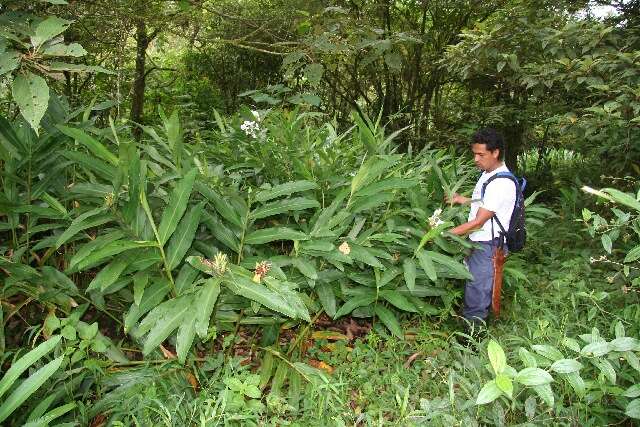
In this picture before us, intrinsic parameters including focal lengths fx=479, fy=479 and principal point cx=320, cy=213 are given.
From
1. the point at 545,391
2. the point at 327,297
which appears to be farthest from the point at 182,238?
the point at 545,391

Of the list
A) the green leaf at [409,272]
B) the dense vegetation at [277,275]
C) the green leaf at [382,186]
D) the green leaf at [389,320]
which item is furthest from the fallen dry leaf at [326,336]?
the green leaf at [382,186]

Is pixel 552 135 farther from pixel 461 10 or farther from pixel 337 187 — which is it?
pixel 337 187

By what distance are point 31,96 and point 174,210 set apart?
110 cm

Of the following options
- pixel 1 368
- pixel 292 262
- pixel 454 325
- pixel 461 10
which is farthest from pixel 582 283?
pixel 461 10

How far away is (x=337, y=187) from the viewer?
3156mm

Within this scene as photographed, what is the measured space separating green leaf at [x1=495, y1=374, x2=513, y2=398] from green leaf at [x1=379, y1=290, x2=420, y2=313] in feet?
4.14

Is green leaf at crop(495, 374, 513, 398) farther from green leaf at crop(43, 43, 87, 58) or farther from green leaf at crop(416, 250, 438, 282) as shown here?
green leaf at crop(43, 43, 87, 58)

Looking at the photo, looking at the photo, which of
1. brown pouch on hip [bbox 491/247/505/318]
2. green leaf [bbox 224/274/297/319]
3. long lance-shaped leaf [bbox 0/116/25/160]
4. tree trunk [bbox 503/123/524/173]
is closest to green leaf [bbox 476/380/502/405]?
green leaf [bbox 224/274/297/319]

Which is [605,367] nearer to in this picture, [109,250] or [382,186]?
[382,186]

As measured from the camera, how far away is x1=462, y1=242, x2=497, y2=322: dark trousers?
3.10m

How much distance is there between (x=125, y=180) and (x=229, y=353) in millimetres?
1040

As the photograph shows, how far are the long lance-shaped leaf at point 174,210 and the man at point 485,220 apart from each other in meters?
1.60

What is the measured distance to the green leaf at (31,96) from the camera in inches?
45.3

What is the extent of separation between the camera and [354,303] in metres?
2.75
